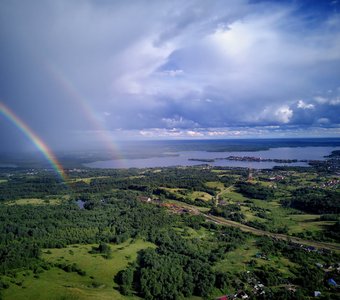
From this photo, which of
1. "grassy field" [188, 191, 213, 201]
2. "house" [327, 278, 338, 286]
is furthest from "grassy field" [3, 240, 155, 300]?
"grassy field" [188, 191, 213, 201]

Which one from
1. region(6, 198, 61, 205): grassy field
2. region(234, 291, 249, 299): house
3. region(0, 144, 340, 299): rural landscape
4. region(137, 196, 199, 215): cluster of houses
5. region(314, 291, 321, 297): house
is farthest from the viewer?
region(6, 198, 61, 205): grassy field

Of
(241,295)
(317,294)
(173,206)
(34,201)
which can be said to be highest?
(34,201)


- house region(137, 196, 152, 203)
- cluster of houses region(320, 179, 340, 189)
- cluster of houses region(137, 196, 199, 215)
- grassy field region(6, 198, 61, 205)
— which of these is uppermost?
grassy field region(6, 198, 61, 205)

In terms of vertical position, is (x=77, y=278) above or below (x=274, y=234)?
above

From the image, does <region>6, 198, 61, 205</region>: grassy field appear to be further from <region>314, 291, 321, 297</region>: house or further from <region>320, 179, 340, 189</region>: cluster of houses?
<region>320, 179, 340, 189</region>: cluster of houses

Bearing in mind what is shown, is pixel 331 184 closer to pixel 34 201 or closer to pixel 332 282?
pixel 332 282

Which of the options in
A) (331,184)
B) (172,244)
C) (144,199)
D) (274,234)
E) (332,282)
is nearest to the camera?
(332,282)

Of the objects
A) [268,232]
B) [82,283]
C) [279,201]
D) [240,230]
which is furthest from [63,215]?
[279,201]

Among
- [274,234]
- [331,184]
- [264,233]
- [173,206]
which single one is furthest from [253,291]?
[331,184]

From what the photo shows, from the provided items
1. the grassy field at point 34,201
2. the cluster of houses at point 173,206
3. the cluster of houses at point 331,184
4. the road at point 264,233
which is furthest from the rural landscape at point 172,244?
the cluster of houses at point 331,184

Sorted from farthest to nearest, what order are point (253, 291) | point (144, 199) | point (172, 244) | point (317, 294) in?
point (144, 199) < point (172, 244) < point (253, 291) < point (317, 294)
